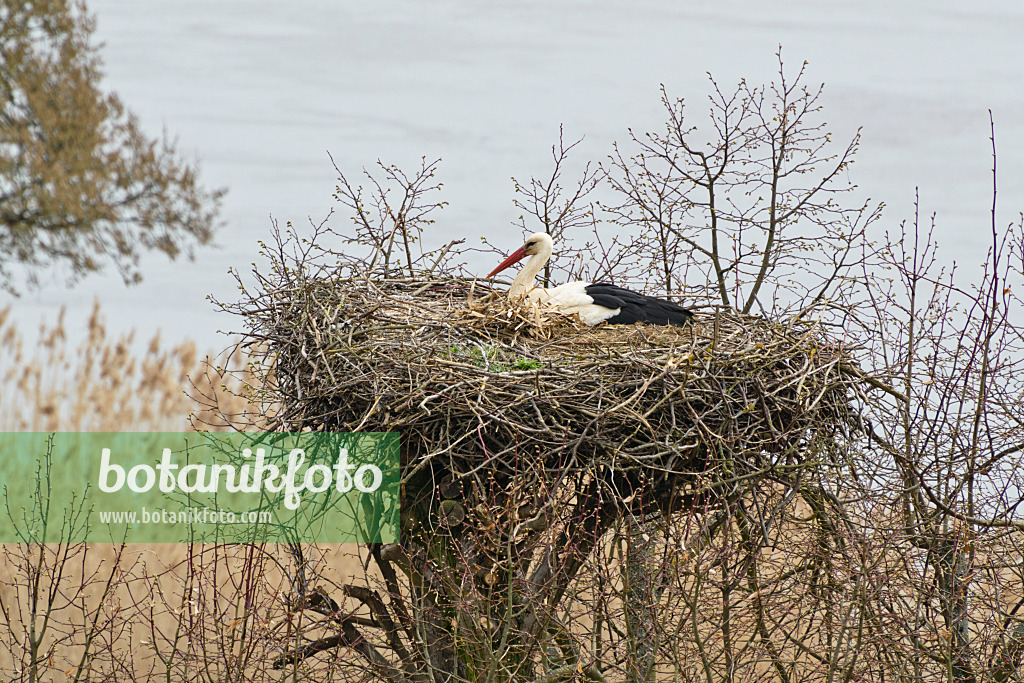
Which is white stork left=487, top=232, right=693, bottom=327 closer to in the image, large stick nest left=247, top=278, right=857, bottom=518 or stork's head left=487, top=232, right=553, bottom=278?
large stick nest left=247, top=278, right=857, bottom=518

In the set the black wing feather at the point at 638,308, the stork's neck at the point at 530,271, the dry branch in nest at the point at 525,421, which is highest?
the stork's neck at the point at 530,271

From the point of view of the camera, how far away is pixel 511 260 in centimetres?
654

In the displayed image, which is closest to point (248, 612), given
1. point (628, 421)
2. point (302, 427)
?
point (302, 427)

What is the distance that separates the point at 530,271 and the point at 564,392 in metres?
1.76

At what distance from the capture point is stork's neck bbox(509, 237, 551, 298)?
624cm

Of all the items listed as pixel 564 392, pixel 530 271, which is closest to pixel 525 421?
pixel 564 392

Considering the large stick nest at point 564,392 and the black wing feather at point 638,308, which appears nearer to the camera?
the large stick nest at point 564,392

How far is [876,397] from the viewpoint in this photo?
213 inches

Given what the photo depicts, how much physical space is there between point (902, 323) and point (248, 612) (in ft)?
13.1

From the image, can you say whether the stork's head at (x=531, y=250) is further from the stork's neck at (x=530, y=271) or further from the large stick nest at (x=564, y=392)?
the large stick nest at (x=564, y=392)

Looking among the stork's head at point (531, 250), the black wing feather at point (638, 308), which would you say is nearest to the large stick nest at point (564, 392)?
the black wing feather at point (638, 308)

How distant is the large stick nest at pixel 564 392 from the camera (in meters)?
4.65

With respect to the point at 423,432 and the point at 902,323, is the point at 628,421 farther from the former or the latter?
the point at 902,323

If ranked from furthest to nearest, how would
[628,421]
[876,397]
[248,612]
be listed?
[876,397] < [628,421] < [248,612]
